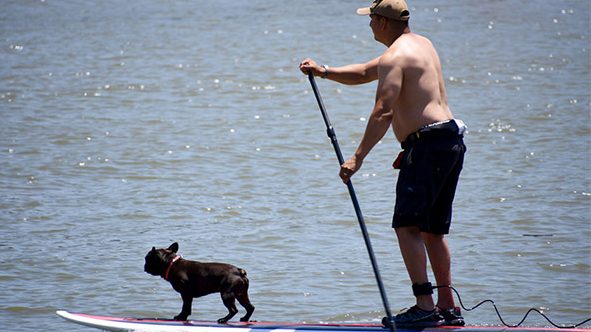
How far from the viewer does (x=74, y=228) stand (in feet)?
32.5

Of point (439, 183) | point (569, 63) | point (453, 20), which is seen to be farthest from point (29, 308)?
point (453, 20)

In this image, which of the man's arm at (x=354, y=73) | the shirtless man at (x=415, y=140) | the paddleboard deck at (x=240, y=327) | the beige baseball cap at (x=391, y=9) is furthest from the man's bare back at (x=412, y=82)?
the paddleboard deck at (x=240, y=327)

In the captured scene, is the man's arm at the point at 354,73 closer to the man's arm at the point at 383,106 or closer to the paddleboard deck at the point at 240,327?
the man's arm at the point at 383,106

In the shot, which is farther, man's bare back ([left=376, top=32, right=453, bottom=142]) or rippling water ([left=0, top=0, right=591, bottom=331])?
rippling water ([left=0, top=0, right=591, bottom=331])

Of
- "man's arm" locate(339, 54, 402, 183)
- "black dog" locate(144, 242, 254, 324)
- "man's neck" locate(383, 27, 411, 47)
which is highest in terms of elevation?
"man's neck" locate(383, 27, 411, 47)

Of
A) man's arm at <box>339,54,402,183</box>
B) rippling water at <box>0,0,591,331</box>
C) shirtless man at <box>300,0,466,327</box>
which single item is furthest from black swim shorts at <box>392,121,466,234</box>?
rippling water at <box>0,0,591,331</box>

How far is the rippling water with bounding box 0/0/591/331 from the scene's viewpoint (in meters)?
Result: 8.41

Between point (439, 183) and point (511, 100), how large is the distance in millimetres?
10017

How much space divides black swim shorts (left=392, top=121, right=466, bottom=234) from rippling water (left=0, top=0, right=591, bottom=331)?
71.6 inches

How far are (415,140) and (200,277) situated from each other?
4.62ft

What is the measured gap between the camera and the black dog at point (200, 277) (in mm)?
6246

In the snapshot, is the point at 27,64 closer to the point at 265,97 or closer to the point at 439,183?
the point at 265,97

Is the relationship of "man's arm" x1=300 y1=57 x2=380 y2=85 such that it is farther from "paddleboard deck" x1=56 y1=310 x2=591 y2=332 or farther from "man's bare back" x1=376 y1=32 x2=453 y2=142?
"paddleboard deck" x1=56 y1=310 x2=591 y2=332

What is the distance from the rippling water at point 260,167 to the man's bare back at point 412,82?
82.4 inches
